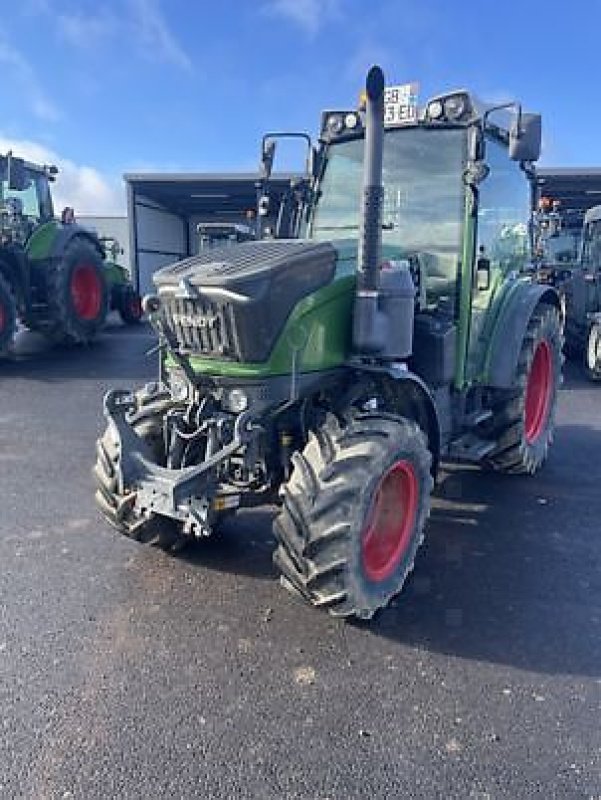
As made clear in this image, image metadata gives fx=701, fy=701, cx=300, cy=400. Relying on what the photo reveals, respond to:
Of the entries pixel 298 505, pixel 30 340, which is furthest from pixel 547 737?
pixel 30 340

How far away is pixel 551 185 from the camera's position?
1925 centimetres

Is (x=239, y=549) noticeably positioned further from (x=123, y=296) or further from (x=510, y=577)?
(x=123, y=296)

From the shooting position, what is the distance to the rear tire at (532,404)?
4.85 m

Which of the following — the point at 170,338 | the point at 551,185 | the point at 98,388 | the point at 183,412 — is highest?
the point at 551,185

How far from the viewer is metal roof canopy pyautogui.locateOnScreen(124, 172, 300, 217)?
68.1 feet

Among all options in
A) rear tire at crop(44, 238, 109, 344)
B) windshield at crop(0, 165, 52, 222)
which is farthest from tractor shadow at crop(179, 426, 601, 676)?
windshield at crop(0, 165, 52, 222)

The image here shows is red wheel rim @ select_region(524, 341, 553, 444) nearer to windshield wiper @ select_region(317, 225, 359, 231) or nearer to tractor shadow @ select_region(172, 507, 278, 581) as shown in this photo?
windshield wiper @ select_region(317, 225, 359, 231)

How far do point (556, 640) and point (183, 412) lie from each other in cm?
206

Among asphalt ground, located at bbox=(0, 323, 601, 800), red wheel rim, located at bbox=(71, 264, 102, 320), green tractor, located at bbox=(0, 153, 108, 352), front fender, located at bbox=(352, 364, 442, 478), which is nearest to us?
asphalt ground, located at bbox=(0, 323, 601, 800)

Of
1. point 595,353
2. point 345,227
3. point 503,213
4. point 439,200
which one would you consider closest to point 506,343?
point 503,213

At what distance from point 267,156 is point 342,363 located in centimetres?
165

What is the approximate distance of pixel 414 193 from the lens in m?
4.36

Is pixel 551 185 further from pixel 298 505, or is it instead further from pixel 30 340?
pixel 298 505

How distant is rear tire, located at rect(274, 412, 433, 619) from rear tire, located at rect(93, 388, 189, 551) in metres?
Result: 0.87
